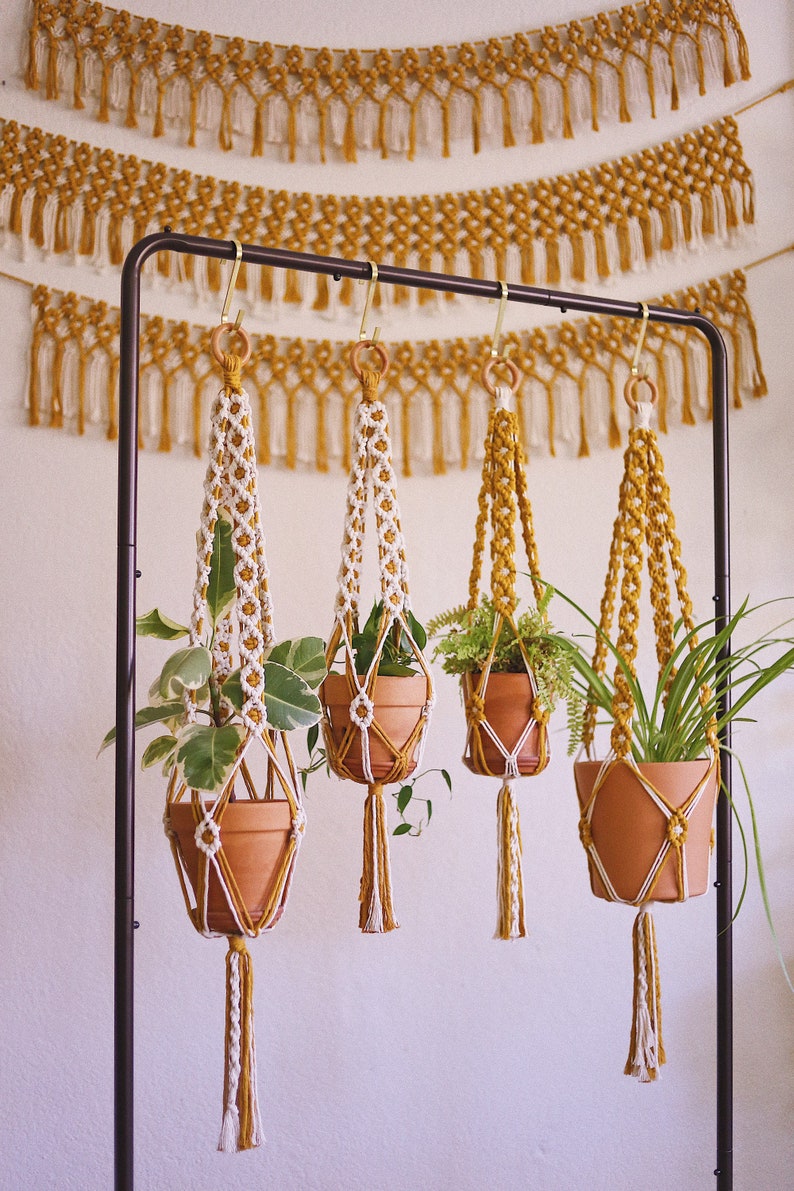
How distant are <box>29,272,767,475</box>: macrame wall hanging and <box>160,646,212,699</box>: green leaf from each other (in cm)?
73

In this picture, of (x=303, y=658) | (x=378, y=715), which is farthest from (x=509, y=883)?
(x=303, y=658)

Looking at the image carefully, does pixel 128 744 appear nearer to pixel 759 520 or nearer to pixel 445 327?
pixel 445 327

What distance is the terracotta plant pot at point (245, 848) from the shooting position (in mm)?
1086

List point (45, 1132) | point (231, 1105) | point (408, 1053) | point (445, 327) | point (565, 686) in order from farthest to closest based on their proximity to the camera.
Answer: point (445, 327), point (408, 1053), point (45, 1132), point (565, 686), point (231, 1105)

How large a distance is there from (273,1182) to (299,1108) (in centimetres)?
12

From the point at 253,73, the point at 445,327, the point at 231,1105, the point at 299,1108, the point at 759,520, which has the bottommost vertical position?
the point at 299,1108

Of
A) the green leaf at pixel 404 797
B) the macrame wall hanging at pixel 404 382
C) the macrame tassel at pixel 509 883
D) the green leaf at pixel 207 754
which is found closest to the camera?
the green leaf at pixel 207 754

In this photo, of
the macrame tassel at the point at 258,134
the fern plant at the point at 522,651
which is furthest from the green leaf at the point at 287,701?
the macrame tassel at the point at 258,134

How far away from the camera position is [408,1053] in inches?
68.9

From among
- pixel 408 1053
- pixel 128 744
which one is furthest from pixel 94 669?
pixel 408 1053

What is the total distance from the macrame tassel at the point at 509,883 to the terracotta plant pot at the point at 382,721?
0.15 m

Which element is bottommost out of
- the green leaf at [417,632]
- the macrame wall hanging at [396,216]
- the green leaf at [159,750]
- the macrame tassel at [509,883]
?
the macrame tassel at [509,883]

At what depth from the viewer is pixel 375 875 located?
4.12 feet

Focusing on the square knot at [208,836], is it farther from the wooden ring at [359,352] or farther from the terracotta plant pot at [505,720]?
the wooden ring at [359,352]
